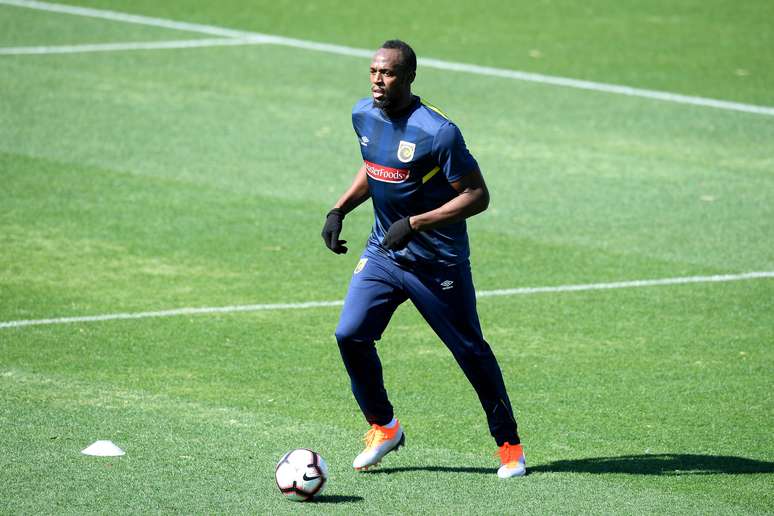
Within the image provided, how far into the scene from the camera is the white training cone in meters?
8.27

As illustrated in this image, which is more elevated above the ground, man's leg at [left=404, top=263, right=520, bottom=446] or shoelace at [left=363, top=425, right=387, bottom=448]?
man's leg at [left=404, top=263, right=520, bottom=446]

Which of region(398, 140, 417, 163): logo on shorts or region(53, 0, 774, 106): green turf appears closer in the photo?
region(398, 140, 417, 163): logo on shorts

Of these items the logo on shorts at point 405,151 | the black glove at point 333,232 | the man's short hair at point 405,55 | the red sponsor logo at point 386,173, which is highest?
the man's short hair at point 405,55

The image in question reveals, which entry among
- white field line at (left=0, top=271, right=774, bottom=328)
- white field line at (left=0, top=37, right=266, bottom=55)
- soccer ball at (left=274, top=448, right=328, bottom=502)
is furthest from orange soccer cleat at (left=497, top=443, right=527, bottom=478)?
white field line at (left=0, top=37, right=266, bottom=55)

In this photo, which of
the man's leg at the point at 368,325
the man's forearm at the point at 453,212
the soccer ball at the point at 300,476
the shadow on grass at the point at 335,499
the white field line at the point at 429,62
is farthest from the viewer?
the white field line at the point at 429,62

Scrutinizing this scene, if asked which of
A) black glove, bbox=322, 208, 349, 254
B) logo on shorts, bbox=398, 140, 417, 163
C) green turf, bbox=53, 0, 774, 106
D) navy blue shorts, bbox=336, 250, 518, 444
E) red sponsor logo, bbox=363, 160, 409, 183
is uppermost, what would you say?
logo on shorts, bbox=398, 140, 417, 163

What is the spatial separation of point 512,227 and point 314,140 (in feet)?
13.8

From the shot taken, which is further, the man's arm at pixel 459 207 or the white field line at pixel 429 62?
the white field line at pixel 429 62

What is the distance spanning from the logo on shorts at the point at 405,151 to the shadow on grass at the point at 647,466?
5.90 feet

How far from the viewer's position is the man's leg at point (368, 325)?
8086 millimetres

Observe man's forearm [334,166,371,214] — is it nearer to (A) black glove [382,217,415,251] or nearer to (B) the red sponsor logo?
(B) the red sponsor logo

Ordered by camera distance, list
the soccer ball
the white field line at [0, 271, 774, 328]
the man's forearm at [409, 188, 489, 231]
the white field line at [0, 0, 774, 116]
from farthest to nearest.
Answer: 1. the white field line at [0, 0, 774, 116]
2. the white field line at [0, 271, 774, 328]
3. the man's forearm at [409, 188, 489, 231]
4. the soccer ball

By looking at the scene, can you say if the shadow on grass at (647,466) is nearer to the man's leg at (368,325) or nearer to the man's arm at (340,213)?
the man's leg at (368,325)

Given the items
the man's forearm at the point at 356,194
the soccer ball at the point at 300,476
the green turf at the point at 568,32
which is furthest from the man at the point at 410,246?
the green turf at the point at 568,32
